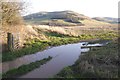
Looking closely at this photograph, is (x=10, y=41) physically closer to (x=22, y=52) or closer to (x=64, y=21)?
(x=22, y=52)

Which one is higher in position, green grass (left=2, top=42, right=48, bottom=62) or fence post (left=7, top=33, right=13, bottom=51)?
fence post (left=7, top=33, right=13, bottom=51)

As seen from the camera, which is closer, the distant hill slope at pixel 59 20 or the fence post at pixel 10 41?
the fence post at pixel 10 41

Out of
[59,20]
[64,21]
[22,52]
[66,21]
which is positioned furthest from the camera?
[66,21]

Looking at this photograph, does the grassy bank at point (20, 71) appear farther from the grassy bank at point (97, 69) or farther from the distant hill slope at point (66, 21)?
the distant hill slope at point (66, 21)

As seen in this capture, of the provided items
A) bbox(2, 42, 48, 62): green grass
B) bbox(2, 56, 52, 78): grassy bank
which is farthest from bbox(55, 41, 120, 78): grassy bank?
bbox(2, 42, 48, 62): green grass

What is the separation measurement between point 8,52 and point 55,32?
2388cm

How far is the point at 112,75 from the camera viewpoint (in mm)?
15930

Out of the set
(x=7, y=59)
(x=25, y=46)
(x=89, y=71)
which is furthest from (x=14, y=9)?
(x=89, y=71)

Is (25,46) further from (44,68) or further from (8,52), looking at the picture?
(44,68)

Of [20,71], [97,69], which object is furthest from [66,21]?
[97,69]

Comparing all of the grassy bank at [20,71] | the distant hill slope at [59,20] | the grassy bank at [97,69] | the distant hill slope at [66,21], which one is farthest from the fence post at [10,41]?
the distant hill slope at [66,21]

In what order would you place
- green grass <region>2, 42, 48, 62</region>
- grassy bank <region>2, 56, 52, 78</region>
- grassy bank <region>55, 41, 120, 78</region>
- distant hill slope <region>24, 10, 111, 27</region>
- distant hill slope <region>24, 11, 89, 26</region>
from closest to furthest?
grassy bank <region>55, 41, 120, 78</region>, grassy bank <region>2, 56, 52, 78</region>, green grass <region>2, 42, 48, 62</region>, distant hill slope <region>24, 11, 89, 26</region>, distant hill slope <region>24, 10, 111, 27</region>

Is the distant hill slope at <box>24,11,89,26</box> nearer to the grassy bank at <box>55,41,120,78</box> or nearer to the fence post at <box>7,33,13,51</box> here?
the fence post at <box>7,33,13,51</box>

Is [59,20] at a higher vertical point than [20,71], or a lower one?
higher
